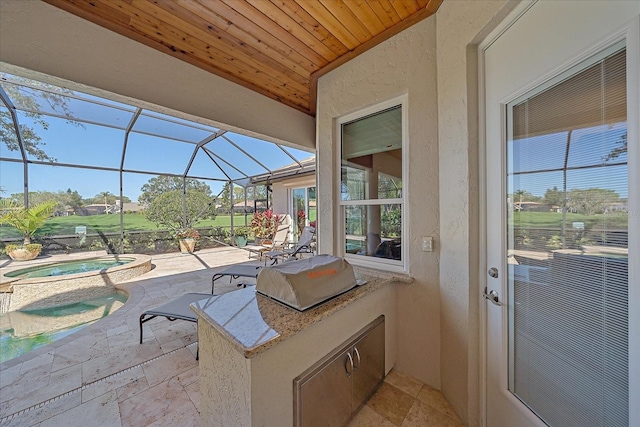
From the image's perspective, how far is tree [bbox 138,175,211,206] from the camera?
735 cm

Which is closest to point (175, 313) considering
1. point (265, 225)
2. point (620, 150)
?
point (620, 150)

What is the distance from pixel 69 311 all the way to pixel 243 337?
181 inches

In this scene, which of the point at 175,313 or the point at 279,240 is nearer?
the point at 175,313

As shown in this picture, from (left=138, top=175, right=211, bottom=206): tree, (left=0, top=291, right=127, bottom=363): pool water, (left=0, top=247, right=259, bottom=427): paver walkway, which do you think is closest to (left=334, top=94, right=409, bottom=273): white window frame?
(left=0, top=247, right=259, bottom=427): paver walkway

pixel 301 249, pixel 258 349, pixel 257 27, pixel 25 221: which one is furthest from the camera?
pixel 25 221

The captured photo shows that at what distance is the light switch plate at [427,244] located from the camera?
179 cm

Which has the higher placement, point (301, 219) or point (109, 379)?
point (301, 219)

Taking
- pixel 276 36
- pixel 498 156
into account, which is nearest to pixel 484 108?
pixel 498 156

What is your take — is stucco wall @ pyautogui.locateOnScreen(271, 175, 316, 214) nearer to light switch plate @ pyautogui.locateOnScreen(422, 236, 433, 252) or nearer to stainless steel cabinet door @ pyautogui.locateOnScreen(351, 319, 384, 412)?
light switch plate @ pyautogui.locateOnScreen(422, 236, 433, 252)

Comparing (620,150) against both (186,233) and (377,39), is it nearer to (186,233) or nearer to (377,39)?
(377,39)

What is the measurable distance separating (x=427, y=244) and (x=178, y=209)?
836 cm

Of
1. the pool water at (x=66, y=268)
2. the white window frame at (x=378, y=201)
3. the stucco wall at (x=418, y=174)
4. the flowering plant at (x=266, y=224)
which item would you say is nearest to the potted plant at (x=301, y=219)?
the flowering plant at (x=266, y=224)

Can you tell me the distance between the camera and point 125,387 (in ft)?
5.96

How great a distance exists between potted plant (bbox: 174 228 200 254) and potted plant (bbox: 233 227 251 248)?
1399mm
